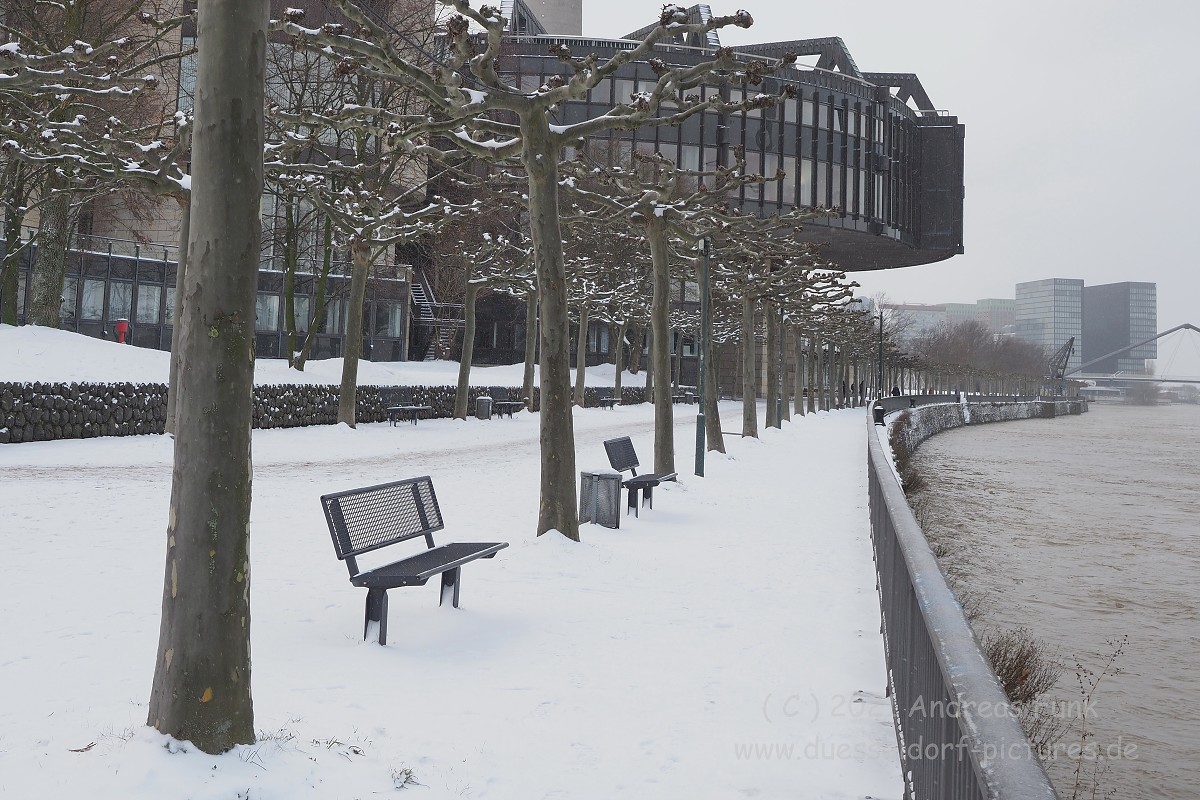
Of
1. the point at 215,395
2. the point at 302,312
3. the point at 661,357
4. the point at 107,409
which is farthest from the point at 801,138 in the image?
the point at 215,395

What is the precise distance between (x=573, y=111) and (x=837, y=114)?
63.5ft

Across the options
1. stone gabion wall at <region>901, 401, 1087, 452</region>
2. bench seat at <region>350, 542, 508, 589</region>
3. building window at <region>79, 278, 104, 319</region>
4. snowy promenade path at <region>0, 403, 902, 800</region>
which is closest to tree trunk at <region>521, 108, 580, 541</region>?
snowy promenade path at <region>0, 403, 902, 800</region>

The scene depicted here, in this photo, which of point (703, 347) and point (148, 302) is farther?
point (148, 302)

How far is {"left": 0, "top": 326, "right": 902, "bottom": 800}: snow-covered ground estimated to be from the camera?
425cm

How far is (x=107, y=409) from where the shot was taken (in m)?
20.1

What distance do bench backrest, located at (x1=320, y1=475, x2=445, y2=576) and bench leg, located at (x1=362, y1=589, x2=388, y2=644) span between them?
1.14ft

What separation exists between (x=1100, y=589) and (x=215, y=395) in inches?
542

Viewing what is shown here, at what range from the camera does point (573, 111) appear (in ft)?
205

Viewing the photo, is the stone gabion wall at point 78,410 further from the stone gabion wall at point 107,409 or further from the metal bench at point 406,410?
the metal bench at point 406,410

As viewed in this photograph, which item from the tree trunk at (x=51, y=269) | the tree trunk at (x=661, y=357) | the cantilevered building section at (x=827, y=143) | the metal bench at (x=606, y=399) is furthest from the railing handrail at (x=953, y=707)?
the cantilevered building section at (x=827, y=143)

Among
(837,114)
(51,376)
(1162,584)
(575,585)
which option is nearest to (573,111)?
(837,114)

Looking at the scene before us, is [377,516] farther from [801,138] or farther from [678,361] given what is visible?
[801,138]

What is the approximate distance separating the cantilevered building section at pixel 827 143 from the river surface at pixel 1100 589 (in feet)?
108

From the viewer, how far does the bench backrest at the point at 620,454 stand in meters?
14.0
